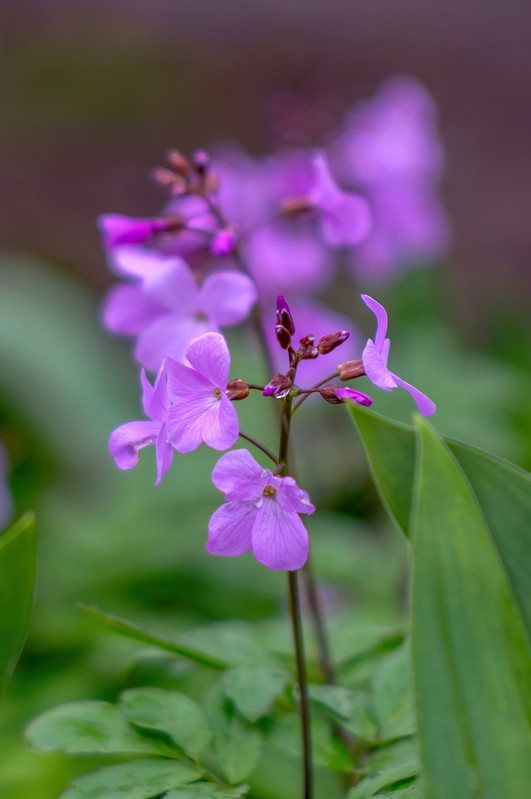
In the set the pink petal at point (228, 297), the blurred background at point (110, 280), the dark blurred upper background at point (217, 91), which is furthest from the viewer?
the dark blurred upper background at point (217, 91)

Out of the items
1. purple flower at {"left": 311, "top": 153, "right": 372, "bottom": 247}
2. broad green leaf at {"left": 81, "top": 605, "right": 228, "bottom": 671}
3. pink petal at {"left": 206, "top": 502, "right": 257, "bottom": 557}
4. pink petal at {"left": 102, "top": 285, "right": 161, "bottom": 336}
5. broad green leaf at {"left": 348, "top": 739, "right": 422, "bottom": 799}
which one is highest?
purple flower at {"left": 311, "top": 153, "right": 372, "bottom": 247}

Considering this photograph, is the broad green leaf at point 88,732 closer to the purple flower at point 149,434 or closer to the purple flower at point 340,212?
the purple flower at point 149,434

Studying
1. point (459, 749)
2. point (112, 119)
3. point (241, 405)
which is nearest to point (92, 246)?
point (112, 119)

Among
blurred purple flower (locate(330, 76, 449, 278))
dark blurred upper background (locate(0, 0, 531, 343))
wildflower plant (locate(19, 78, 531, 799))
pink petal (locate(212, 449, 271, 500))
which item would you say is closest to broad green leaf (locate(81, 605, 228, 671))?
wildflower plant (locate(19, 78, 531, 799))

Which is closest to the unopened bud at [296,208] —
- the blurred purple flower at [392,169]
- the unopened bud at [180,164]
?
the unopened bud at [180,164]

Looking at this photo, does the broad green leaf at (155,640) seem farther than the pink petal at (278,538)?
Yes

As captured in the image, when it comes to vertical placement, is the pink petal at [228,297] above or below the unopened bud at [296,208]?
below

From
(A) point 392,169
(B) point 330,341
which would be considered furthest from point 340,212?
(A) point 392,169

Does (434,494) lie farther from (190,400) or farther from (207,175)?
(207,175)

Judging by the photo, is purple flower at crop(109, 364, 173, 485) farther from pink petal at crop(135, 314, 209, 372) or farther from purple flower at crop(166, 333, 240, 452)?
pink petal at crop(135, 314, 209, 372)
